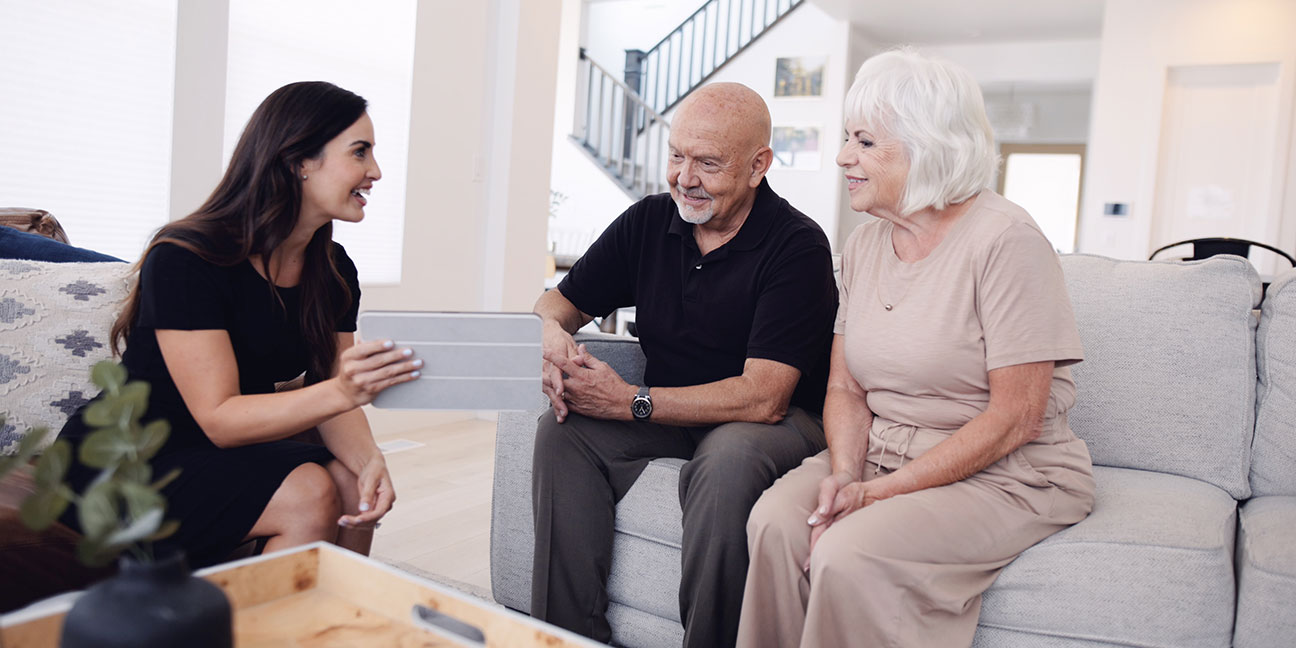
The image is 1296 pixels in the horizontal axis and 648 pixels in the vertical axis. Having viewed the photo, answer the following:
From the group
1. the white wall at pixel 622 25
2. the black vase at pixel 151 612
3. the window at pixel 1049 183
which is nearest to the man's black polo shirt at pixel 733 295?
the black vase at pixel 151 612

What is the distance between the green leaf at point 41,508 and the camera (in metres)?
Answer: 0.63

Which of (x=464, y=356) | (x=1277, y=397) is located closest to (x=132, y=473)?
(x=464, y=356)

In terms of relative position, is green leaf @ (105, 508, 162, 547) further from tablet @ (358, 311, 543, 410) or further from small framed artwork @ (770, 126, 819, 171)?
small framed artwork @ (770, 126, 819, 171)

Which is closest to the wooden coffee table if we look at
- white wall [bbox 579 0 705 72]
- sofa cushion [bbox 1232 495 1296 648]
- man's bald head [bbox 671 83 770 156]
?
sofa cushion [bbox 1232 495 1296 648]

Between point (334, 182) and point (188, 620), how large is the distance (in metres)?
1.00

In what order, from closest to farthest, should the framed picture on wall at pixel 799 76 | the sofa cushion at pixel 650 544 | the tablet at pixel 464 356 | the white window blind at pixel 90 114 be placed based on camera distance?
1. the tablet at pixel 464 356
2. the sofa cushion at pixel 650 544
3. the white window blind at pixel 90 114
4. the framed picture on wall at pixel 799 76

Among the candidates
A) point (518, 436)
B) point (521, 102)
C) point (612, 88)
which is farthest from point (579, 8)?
point (518, 436)

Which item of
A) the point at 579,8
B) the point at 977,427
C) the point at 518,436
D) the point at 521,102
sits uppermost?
the point at 579,8

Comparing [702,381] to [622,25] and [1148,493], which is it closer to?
[1148,493]

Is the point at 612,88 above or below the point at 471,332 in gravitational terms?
above

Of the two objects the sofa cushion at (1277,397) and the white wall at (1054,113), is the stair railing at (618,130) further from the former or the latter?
the sofa cushion at (1277,397)

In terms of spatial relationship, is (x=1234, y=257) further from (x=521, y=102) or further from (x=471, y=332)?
(x=521, y=102)

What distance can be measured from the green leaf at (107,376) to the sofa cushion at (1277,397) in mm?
1941

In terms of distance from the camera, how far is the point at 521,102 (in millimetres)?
4156
